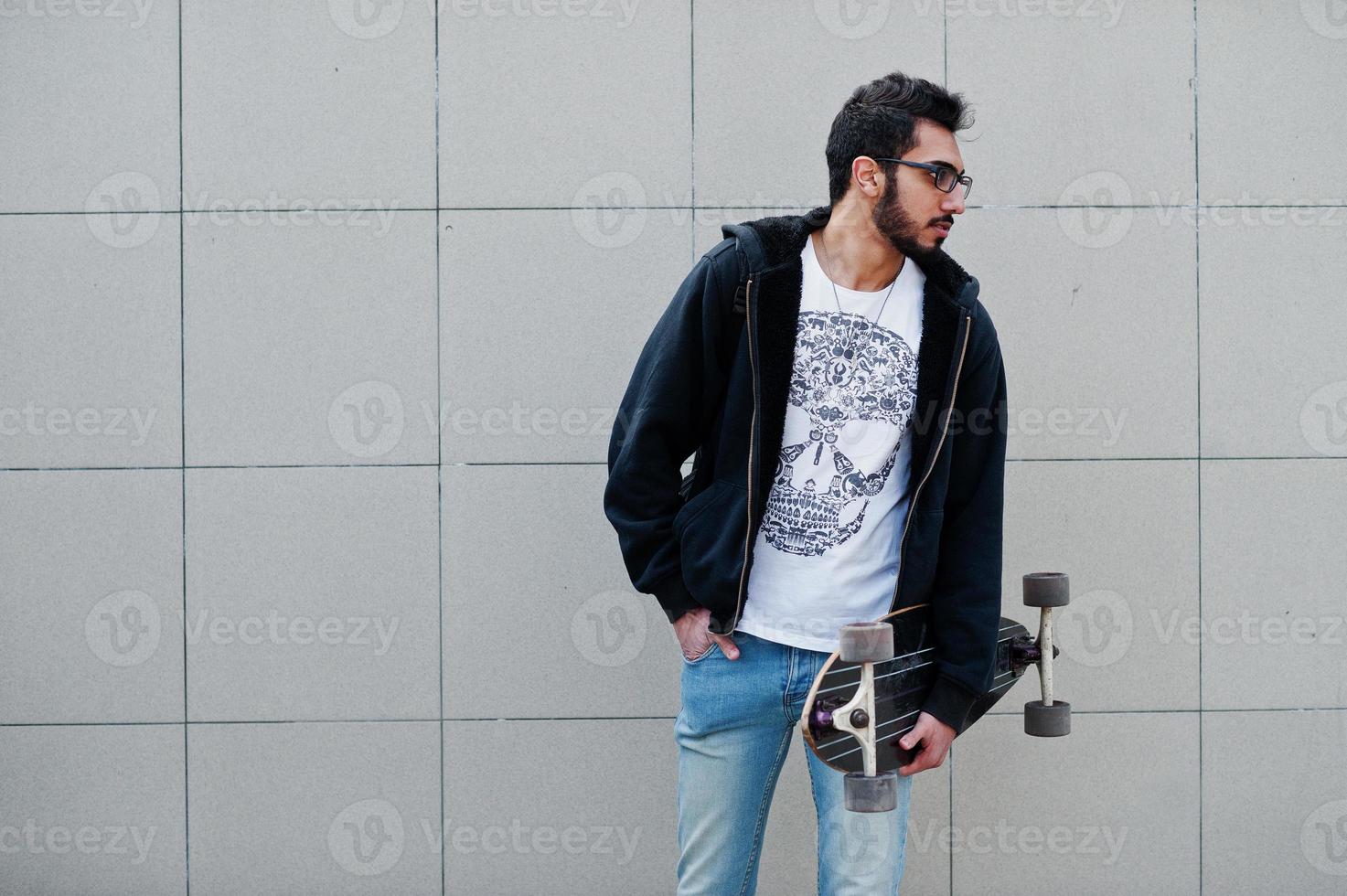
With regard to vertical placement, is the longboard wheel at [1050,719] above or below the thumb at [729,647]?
below

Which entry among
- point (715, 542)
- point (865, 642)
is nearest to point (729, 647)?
point (715, 542)

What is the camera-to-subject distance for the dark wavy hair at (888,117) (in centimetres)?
193

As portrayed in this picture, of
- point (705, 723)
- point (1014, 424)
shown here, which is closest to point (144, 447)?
point (705, 723)

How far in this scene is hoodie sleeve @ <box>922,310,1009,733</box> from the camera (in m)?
1.96

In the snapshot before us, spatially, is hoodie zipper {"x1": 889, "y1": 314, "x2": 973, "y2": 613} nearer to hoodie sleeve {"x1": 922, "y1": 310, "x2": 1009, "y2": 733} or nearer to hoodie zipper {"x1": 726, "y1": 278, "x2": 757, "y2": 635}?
hoodie sleeve {"x1": 922, "y1": 310, "x2": 1009, "y2": 733}

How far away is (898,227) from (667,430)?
0.56 meters

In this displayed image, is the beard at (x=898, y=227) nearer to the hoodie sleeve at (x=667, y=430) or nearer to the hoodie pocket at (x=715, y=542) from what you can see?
the hoodie sleeve at (x=667, y=430)

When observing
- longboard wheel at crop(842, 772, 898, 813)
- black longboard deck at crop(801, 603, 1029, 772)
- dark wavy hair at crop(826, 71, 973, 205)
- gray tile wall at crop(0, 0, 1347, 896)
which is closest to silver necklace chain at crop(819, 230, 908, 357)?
dark wavy hair at crop(826, 71, 973, 205)

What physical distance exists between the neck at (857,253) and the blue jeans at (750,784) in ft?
2.24

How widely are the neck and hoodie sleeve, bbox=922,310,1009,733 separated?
0.68ft

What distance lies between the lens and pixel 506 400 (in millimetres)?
2893

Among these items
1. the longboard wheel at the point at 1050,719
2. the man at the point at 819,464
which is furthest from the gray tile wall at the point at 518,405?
the man at the point at 819,464

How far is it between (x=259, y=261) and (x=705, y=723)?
1801 mm

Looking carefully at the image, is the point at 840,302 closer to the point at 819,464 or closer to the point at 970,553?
the point at 819,464
